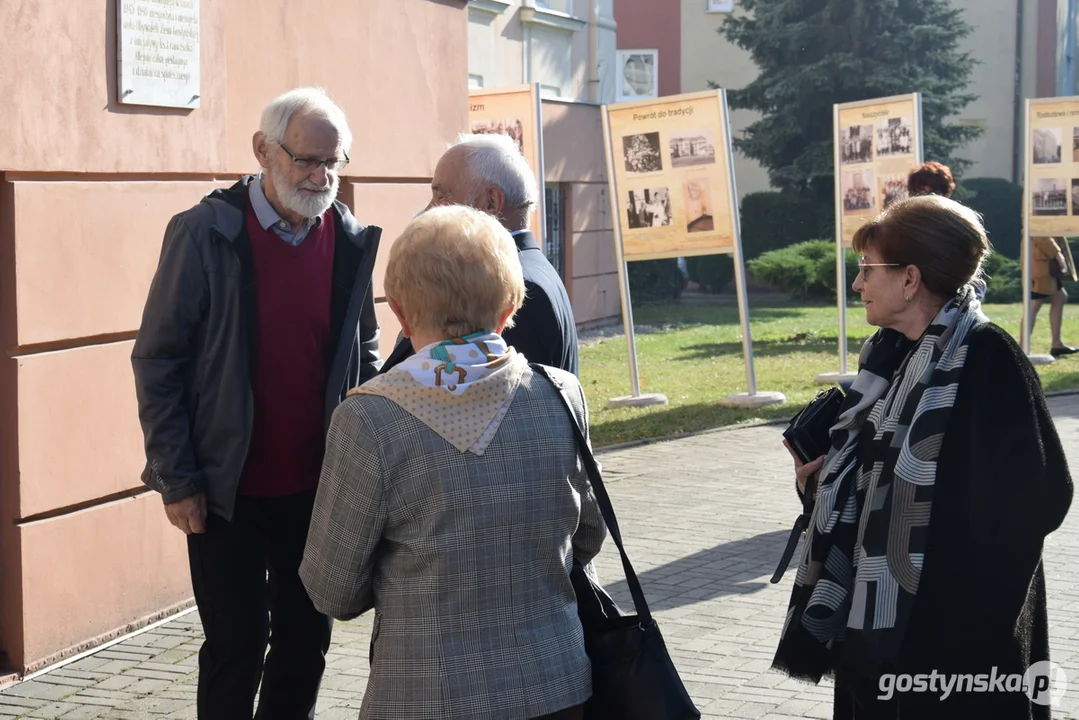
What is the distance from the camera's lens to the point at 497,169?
3.63 meters

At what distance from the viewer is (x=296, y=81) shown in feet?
22.2

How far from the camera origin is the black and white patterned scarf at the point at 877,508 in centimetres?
307

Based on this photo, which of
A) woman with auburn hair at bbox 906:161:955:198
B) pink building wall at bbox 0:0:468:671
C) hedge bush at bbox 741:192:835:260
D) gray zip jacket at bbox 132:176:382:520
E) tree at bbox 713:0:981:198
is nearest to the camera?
gray zip jacket at bbox 132:176:382:520

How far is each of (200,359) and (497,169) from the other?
0.94 m

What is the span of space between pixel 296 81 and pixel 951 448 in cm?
453

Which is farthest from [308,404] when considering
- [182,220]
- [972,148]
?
[972,148]

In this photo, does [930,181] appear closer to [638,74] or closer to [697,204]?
[697,204]

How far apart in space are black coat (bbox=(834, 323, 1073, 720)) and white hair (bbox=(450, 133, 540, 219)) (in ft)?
4.01

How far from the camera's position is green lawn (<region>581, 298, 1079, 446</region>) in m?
11.5

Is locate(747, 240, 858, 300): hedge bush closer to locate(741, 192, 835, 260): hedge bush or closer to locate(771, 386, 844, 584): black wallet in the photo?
locate(741, 192, 835, 260): hedge bush

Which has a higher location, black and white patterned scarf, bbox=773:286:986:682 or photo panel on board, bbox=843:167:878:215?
photo panel on board, bbox=843:167:878:215

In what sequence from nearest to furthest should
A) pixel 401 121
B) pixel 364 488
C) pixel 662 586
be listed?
pixel 364 488, pixel 662 586, pixel 401 121

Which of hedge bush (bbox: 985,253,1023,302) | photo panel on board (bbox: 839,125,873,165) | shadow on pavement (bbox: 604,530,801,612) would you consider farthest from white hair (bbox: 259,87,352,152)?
hedge bush (bbox: 985,253,1023,302)

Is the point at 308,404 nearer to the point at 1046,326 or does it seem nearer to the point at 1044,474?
the point at 1044,474
